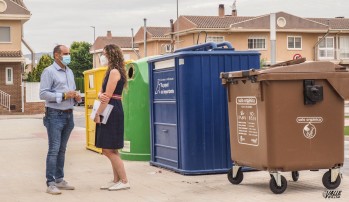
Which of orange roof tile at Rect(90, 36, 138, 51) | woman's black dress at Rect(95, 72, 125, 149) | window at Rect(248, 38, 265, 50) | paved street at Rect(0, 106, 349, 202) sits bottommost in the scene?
paved street at Rect(0, 106, 349, 202)

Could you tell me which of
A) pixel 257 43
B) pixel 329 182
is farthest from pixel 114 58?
pixel 257 43

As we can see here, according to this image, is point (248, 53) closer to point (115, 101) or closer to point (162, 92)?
point (162, 92)

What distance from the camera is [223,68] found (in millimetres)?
10117

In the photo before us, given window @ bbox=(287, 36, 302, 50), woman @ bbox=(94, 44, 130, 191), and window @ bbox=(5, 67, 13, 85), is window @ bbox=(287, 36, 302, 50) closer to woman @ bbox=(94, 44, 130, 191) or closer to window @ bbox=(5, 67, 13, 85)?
window @ bbox=(5, 67, 13, 85)

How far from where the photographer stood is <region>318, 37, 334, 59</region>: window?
69.6 meters

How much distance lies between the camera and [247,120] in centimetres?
884

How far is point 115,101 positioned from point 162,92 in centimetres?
202

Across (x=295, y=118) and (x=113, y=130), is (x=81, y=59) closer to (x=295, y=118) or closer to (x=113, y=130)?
(x=113, y=130)

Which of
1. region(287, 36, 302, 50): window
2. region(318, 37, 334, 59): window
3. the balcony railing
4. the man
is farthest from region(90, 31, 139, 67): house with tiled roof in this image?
the man

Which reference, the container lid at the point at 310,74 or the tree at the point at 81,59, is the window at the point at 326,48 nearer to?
the tree at the point at 81,59

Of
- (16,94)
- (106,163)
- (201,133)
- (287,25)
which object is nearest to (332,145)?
(201,133)

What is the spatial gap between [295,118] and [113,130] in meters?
2.19

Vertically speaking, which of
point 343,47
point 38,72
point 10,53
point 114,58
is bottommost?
point 114,58

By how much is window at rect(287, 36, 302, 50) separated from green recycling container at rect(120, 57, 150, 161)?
57.4 m
